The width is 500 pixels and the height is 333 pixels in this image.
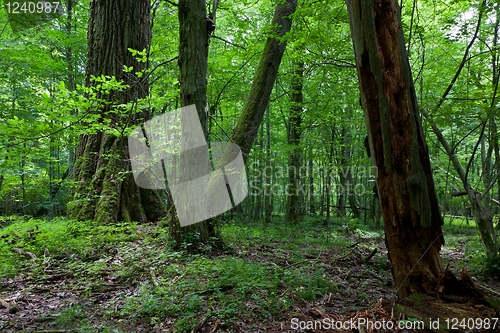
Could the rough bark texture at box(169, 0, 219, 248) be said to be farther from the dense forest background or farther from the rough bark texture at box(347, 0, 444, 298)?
the rough bark texture at box(347, 0, 444, 298)

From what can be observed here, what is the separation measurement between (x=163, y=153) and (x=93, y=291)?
11.2ft

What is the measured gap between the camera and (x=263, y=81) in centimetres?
657

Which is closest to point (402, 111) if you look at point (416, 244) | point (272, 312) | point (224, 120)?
point (416, 244)

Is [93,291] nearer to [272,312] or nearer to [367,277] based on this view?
[272,312]

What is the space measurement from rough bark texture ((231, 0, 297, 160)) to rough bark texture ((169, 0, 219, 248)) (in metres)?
1.55

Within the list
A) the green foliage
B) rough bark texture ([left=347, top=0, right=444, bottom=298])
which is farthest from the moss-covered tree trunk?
rough bark texture ([left=347, top=0, right=444, bottom=298])

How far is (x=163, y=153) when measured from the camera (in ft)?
21.3

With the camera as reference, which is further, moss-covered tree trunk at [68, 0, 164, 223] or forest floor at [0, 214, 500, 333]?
moss-covered tree trunk at [68, 0, 164, 223]

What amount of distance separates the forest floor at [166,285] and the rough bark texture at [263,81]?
2463 mm

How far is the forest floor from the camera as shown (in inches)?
108

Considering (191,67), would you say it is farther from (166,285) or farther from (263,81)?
(166,285)

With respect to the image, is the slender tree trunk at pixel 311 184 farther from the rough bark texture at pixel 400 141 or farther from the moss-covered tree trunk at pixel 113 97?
the rough bark texture at pixel 400 141

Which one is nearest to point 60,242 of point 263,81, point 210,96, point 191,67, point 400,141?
point 191,67

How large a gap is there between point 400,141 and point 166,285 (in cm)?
308
